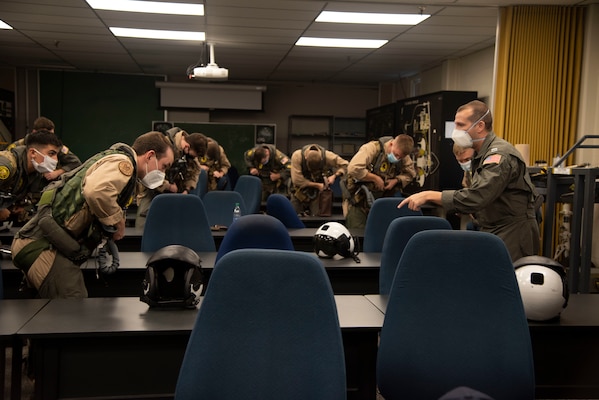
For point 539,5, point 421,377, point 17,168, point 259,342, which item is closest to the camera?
point 259,342

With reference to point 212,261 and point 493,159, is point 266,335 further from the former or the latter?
point 493,159

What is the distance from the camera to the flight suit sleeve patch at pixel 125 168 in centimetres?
270

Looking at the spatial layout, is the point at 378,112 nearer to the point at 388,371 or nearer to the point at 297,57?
the point at 297,57

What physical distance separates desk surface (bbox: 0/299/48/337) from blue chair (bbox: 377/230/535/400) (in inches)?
49.8

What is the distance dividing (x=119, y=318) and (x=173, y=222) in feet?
5.16

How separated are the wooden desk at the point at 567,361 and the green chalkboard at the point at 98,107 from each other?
1114 cm

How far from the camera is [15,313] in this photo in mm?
2152

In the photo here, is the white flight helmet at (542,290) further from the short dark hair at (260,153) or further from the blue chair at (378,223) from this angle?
the short dark hair at (260,153)

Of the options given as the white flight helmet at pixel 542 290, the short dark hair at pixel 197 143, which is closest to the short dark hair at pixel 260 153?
the short dark hair at pixel 197 143

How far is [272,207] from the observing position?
4.74m

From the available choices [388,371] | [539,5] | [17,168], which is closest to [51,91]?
[17,168]

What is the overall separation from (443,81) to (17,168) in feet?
24.8

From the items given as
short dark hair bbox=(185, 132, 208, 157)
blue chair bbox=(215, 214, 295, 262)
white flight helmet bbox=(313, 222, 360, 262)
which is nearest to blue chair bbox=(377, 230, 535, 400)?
blue chair bbox=(215, 214, 295, 262)

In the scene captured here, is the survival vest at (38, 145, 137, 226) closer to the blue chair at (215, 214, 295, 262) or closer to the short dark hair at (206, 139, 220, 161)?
the blue chair at (215, 214, 295, 262)
